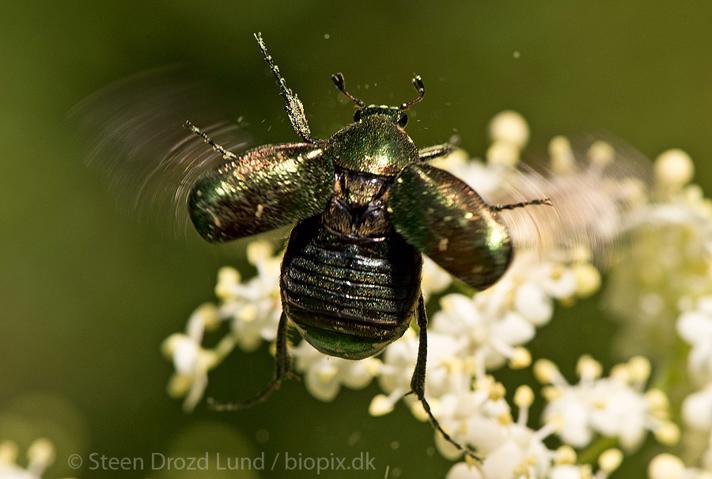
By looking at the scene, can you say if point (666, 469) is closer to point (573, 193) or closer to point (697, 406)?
point (697, 406)

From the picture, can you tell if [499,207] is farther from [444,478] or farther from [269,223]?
[444,478]

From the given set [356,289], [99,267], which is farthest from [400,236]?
[99,267]

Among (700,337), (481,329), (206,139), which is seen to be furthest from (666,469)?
(206,139)

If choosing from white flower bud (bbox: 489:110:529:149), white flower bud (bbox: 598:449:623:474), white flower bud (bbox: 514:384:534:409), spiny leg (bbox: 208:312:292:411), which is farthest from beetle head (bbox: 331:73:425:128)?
white flower bud (bbox: 489:110:529:149)

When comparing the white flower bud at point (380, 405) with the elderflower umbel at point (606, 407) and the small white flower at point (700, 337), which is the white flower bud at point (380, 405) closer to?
the elderflower umbel at point (606, 407)

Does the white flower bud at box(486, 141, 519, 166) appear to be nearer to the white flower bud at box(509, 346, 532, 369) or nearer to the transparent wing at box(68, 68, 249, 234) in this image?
the white flower bud at box(509, 346, 532, 369)
